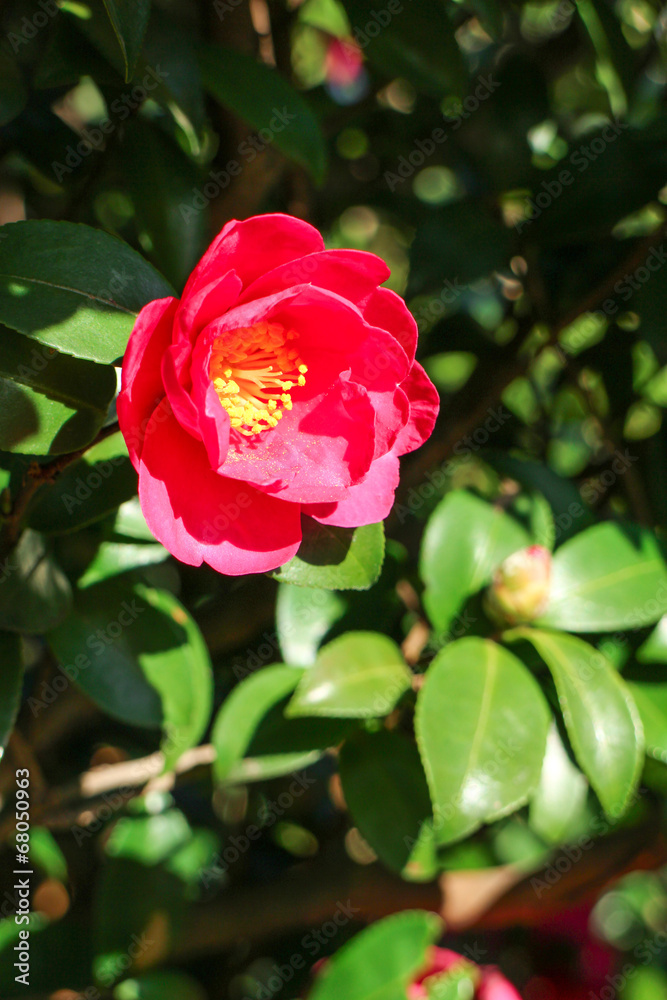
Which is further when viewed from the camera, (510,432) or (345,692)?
(510,432)

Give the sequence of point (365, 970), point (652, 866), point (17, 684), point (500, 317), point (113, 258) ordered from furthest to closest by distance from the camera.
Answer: point (500, 317), point (652, 866), point (365, 970), point (17, 684), point (113, 258)

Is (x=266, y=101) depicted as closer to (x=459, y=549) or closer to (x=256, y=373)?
(x=256, y=373)

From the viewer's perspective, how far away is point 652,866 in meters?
1.27

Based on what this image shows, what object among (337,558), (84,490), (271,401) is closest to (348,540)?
(337,558)

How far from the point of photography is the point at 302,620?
956 millimetres

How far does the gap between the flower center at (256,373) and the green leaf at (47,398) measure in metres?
0.09

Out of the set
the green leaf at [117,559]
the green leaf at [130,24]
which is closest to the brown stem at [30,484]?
the green leaf at [117,559]

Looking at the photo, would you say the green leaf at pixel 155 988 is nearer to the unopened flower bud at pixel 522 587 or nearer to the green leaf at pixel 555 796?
the green leaf at pixel 555 796

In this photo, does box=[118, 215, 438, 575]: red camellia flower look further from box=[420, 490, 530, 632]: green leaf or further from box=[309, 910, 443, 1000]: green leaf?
box=[309, 910, 443, 1000]: green leaf

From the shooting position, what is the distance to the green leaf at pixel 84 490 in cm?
72

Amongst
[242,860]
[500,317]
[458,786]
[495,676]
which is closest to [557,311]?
[500,317]

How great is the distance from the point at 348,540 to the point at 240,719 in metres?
0.36

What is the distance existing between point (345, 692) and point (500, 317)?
30.2 inches

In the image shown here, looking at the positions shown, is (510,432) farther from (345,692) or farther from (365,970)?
(365,970)
